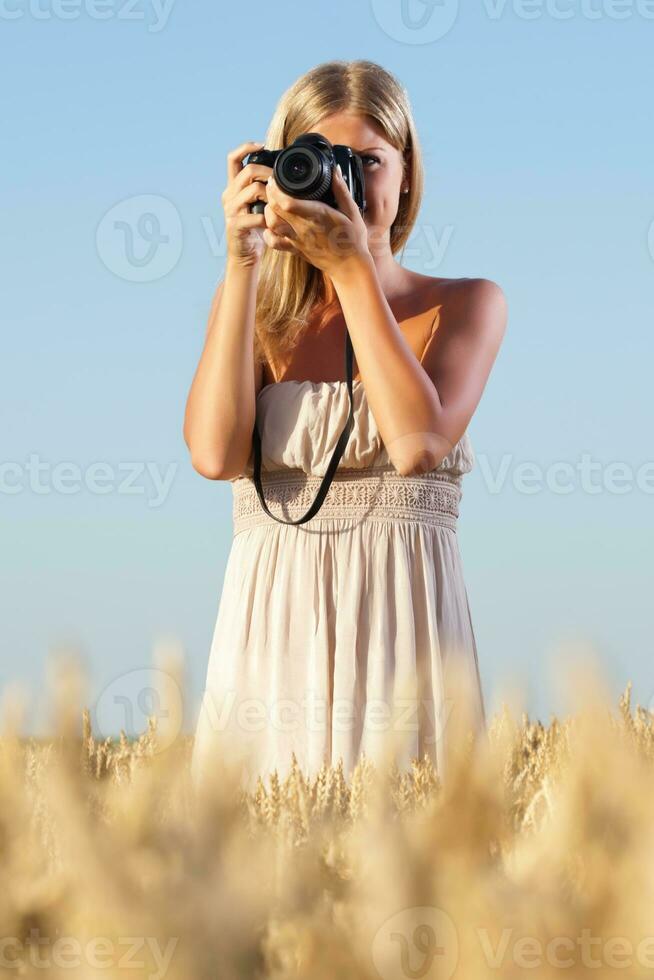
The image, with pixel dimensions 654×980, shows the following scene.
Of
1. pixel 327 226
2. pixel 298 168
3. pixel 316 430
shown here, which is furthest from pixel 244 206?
pixel 316 430

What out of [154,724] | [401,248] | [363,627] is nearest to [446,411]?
[363,627]

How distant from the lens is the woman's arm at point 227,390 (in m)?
2.42

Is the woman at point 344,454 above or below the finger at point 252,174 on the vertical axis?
below

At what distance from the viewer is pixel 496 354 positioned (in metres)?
2.63

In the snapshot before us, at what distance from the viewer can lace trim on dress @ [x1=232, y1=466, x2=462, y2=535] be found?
95.7 inches

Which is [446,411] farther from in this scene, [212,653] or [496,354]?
[212,653]

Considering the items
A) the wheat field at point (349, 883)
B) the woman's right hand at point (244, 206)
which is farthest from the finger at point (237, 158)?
the wheat field at point (349, 883)

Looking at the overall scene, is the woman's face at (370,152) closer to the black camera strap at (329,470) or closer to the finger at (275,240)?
the finger at (275,240)

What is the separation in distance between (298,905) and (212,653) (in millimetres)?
2045

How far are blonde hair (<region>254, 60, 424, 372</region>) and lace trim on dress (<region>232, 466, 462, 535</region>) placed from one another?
364mm

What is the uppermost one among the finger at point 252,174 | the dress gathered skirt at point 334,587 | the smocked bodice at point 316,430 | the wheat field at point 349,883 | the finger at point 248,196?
the finger at point 252,174

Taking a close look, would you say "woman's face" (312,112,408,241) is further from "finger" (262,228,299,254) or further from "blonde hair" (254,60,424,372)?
"finger" (262,228,299,254)

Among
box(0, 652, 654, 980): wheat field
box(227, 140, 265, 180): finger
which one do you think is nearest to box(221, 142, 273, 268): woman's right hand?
box(227, 140, 265, 180): finger

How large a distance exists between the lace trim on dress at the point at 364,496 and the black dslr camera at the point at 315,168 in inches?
21.5
